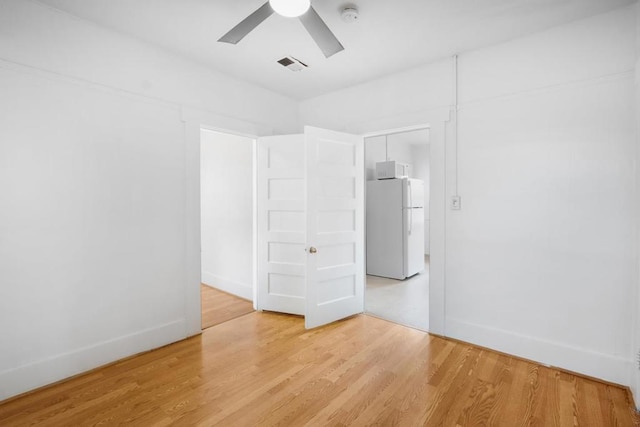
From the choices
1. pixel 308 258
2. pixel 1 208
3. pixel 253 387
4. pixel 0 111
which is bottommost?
pixel 253 387

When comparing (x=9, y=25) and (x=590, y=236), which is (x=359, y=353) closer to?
(x=590, y=236)

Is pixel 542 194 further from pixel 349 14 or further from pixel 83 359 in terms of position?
pixel 83 359

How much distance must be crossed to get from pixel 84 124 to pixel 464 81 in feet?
10.8

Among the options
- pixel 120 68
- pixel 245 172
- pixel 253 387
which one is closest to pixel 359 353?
pixel 253 387

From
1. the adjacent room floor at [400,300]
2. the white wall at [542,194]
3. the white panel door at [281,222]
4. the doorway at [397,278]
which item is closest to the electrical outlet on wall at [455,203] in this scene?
the white wall at [542,194]

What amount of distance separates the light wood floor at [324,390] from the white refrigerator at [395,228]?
7.69ft

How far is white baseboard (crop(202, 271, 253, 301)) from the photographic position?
4.17 m

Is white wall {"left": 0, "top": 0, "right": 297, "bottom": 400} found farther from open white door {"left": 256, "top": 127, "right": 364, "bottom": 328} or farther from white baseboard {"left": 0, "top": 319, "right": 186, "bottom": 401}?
open white door {"left": 256, "top": 127, "right": 364, "bottom": 328}

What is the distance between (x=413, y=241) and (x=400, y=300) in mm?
1456

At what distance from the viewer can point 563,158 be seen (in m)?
2.42

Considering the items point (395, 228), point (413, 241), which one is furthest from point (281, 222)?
point (413, 241)

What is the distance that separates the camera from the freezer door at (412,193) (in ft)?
17.0

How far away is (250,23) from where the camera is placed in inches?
76.0

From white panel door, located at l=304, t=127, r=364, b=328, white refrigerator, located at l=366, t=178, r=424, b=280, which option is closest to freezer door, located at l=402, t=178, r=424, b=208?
white refrigerator, located at l=366, t=178, r=424, b=280
